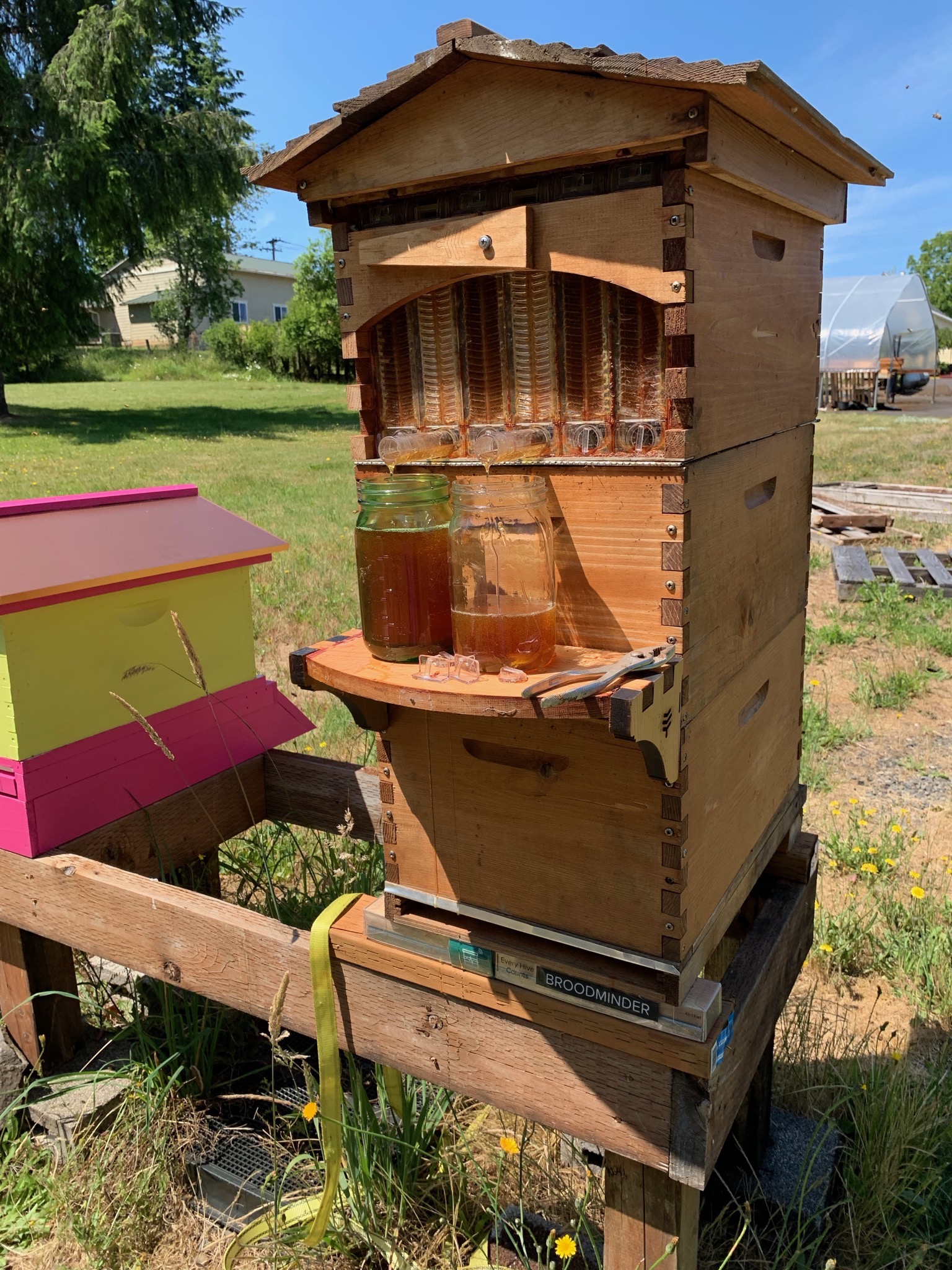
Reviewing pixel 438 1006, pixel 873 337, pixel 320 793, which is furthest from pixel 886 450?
pixel 438 1006

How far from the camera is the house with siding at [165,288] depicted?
166 ft

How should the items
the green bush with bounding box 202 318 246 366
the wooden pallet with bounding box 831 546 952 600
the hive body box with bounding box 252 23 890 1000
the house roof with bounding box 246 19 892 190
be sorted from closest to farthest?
the house roof with bounding box 246 19 892 190, the hive body box with bounding box 252 23 890 1000, the wooden pallet with bounding box 831 546 952 600, the green bush with bounding box 202 318 246 366

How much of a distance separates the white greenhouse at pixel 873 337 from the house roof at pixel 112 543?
25169 millimetres

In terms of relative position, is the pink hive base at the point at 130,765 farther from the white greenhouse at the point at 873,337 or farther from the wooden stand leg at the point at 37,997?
the white greenhouse at the point at 873,337

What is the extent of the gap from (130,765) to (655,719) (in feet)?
5.12

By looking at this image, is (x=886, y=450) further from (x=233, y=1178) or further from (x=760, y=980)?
(x=233, y=1178)

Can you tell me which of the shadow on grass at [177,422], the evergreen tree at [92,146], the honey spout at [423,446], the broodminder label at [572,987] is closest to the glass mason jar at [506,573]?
the honey spout at [423,446]

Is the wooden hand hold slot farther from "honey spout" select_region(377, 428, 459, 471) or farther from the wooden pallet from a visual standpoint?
the wooden pallet

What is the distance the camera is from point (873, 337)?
26.3 m

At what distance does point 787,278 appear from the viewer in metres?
1.80

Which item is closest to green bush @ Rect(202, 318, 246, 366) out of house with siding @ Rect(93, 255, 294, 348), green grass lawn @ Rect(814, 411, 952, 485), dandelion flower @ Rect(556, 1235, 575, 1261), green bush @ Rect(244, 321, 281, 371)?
green bush @ Rect(244, 321, 281, 371)

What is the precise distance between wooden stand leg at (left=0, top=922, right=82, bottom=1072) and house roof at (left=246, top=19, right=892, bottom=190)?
187cm

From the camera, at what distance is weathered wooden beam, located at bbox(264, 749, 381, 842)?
8.71 ft

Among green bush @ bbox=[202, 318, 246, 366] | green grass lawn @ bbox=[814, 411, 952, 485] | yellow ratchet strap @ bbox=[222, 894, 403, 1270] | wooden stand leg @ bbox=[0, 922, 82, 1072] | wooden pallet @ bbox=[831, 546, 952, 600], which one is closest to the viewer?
yellow ratchet strap @ bbox=[222, 894, 403, 1270]
